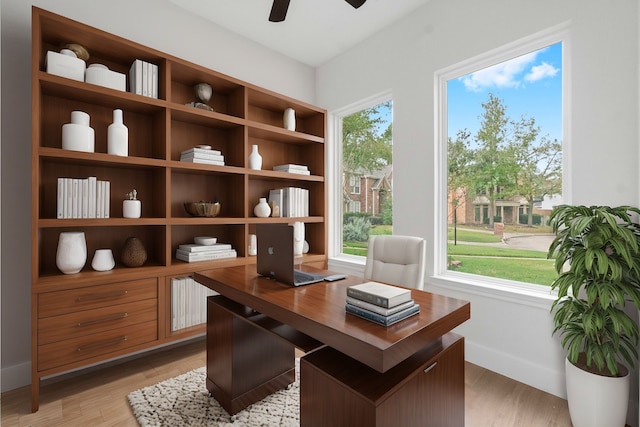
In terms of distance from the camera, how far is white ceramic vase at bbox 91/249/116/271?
84.9 inches

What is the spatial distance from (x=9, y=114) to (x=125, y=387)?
199cm

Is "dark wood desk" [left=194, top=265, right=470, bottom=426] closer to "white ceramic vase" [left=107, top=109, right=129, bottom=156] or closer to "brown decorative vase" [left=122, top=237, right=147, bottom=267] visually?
"brown decorative vase" [left=122, top=237, right=147, bottom=267]

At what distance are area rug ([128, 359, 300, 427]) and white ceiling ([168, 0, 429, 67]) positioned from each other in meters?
3.06

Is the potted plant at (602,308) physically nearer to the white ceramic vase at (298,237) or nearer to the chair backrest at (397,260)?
the chair backrest at (397,260)

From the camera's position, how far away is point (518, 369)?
2.19 metres

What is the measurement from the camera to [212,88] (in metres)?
2.93

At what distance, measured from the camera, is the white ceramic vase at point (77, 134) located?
2025 mm

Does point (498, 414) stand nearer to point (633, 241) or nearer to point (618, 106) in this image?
point (633, 241)

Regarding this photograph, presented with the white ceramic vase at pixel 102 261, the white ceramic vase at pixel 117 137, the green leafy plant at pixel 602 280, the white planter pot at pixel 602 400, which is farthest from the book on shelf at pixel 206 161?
the white planter pot at pixel 602 400

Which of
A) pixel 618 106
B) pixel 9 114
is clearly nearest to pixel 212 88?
pixel 9 114

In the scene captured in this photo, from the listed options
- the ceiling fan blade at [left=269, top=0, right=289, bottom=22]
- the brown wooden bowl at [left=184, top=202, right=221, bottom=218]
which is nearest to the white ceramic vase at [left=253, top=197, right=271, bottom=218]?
the brown wooden bowl at [left=184, top=202, right=221, bottom=218]

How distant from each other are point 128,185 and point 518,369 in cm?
327

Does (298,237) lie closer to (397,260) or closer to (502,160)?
(397,260)

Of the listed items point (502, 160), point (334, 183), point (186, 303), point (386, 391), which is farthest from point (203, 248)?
point (502, 160)
